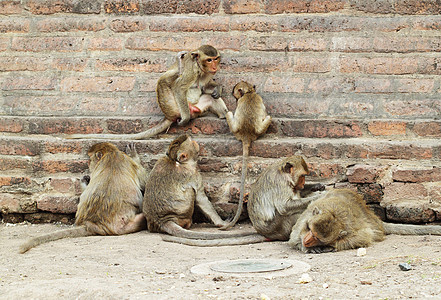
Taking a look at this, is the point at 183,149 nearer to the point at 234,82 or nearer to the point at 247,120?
the point at 247,120

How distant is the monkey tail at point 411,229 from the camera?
427 cm

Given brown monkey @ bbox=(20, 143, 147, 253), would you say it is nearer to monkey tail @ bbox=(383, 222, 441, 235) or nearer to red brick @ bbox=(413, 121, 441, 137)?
monkey tail @ bbox=(383, 222, 441, 235)

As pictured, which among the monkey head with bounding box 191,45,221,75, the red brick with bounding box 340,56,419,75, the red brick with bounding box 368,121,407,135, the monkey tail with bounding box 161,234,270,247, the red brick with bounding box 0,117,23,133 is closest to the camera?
the monkey tail with bounding box 161,234,270,247

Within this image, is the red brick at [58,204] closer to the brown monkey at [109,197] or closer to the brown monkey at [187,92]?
the brown monkey at [109,197]

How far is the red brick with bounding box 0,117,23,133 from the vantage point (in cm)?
543

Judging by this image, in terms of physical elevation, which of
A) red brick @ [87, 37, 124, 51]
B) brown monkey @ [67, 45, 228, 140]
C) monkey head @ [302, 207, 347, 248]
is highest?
red brick @ [87, 37, 124, 51]

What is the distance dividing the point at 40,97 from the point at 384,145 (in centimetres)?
304

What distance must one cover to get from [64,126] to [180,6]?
4.84 feet

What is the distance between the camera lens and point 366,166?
469 cm

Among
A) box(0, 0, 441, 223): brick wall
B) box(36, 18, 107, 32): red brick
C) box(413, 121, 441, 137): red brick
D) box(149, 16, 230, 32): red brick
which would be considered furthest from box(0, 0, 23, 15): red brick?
box(413, 121, 441, 137): red brick

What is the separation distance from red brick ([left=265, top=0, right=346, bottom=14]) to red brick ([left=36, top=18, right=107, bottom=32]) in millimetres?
1524

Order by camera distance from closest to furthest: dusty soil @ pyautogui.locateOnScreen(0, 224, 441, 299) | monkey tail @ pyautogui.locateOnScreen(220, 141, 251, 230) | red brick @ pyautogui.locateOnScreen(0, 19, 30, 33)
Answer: dusty soil @ pyautogui.locateOnScreen(0, 224, 441, 299) < monkey tail @ pyautogui.locateOnScreen(220, 141, 251, 230) < red brick @ pyautogui.locateOnScreen(0, 19, 30, 33)

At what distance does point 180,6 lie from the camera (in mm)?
5566

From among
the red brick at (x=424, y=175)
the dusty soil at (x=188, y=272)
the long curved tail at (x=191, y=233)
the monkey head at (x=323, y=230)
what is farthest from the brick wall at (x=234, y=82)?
the monkey head at (x=323, y=230)
